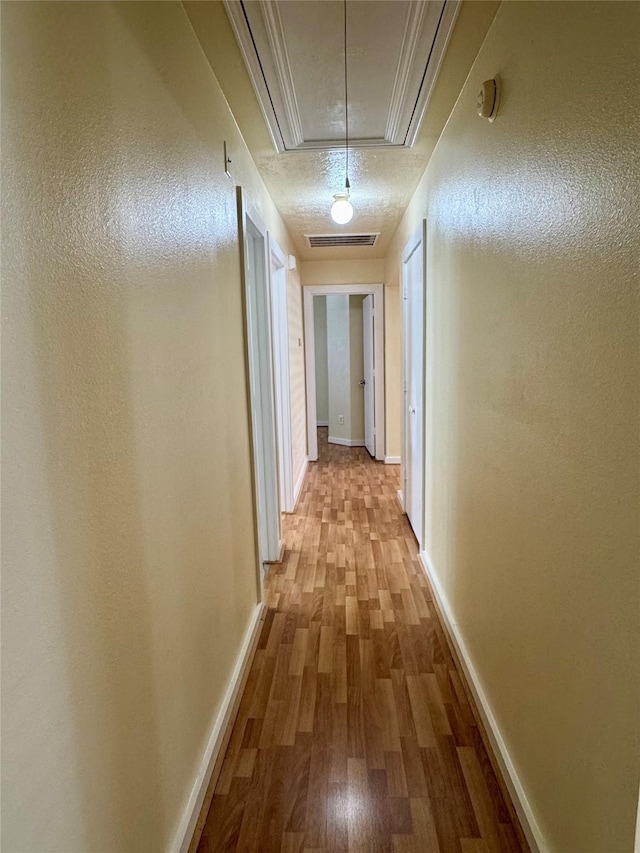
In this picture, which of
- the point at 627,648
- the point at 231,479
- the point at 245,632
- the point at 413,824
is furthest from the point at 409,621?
the point at 627,648

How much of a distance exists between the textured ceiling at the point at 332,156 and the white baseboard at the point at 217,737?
2224mm

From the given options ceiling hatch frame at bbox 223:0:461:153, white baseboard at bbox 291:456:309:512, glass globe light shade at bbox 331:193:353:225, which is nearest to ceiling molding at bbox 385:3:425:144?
ceiling hatch frame at bbox 223:0:461:153

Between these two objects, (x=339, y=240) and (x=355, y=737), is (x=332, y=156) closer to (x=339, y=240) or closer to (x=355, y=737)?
(x=339, y=240)

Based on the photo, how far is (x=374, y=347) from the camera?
5.34 metres

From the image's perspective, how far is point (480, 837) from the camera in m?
1.24

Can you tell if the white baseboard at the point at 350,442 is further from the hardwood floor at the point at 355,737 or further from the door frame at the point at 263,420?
the hardwood floor at the point at 355,737

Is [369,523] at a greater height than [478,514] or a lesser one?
lesser

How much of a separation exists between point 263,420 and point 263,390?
19 centimetres

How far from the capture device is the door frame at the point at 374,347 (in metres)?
5.15

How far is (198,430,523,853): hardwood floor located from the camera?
127cm

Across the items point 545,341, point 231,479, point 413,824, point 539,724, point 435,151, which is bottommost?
point 413,824

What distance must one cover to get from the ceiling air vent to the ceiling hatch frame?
1.86 metres

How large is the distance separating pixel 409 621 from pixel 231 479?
3.86 feet

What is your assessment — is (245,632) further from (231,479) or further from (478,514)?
(478,514)
